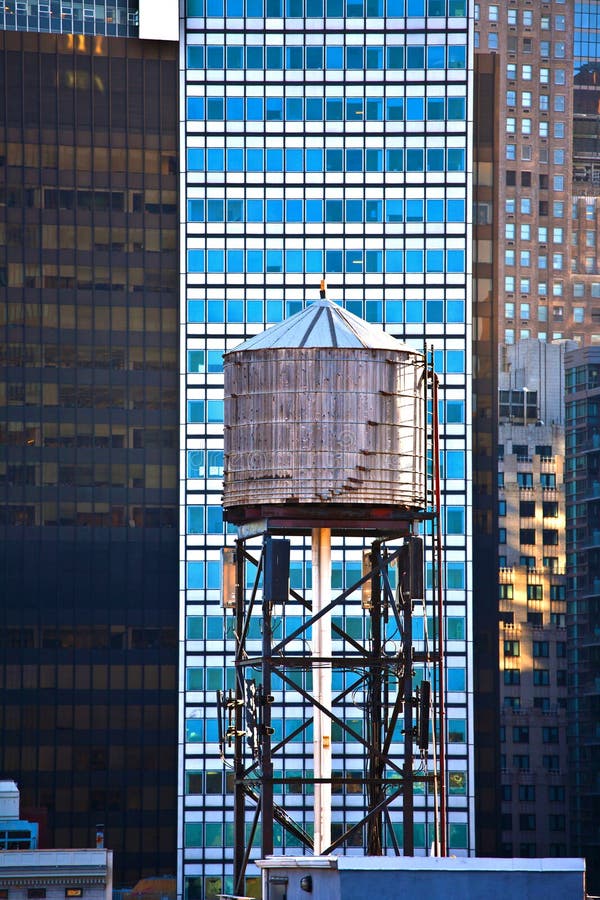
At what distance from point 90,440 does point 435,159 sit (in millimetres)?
35803

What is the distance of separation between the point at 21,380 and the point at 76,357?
4.76 metres

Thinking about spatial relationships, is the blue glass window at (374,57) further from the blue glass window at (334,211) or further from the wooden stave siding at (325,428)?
the wooden stave siding at (325,428)

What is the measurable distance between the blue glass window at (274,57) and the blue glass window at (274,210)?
386 inches

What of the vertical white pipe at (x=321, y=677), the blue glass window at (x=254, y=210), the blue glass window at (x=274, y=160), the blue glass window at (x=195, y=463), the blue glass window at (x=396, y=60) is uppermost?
the blue glass window at (x=396, y=60)

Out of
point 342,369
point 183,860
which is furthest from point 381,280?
point 342,369

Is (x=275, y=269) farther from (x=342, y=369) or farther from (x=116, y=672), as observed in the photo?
(x=342, y=369)

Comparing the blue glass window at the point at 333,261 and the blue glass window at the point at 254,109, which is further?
the blue glass window at the point at 333,261

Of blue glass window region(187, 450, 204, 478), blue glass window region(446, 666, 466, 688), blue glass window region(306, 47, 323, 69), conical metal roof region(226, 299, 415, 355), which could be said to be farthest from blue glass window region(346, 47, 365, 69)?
conical metal roof region(226, 299, 415, 355)

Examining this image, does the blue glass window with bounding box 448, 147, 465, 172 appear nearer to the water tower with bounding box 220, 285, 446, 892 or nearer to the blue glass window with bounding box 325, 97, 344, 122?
the blue glass window with bounding box 325, 97, 344, 122

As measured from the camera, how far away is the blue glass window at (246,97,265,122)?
158 metres

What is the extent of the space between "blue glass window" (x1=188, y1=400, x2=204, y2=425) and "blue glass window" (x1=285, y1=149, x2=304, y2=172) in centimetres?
1833

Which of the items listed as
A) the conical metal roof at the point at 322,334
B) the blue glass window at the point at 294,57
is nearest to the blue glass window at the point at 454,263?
the blue glass window at the point at 294,57

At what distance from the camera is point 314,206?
159 m

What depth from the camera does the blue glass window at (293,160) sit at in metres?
159
